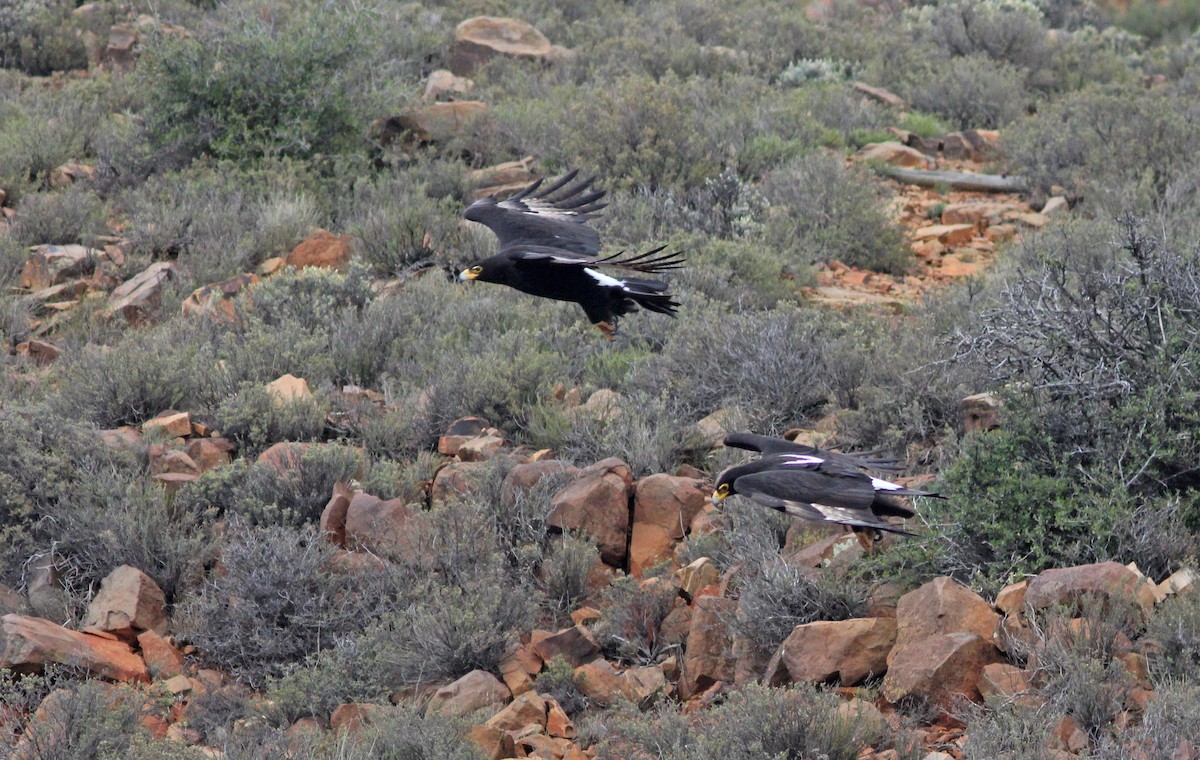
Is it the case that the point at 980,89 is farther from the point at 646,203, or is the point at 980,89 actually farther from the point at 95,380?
the point at 95,380

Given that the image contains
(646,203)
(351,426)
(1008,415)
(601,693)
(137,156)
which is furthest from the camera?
(137,156)

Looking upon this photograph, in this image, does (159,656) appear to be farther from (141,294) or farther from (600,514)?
(141,294)

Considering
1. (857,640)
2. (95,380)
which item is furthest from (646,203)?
(857,640)

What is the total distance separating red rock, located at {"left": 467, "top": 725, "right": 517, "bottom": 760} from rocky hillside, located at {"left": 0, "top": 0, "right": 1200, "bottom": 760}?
0.06 ft

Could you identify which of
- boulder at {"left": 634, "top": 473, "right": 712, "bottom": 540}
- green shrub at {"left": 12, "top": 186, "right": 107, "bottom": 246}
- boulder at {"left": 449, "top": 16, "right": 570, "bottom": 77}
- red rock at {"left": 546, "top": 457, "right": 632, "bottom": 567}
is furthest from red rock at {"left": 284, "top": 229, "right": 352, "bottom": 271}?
boulder at {"left": 449, "top": 16, "right": 570, "bottom": 77}

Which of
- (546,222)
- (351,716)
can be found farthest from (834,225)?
(351,716)

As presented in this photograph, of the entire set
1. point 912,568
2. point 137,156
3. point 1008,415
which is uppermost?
point 1008,415

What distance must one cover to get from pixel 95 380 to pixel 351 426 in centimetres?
161

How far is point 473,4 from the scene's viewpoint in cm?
1727

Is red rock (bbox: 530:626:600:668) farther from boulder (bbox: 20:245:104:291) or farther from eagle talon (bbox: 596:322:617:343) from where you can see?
boulder (bbox: 20:245:104:291)

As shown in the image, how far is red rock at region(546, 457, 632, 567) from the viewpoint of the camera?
680 centimetres

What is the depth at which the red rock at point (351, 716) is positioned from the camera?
5598 millimetres

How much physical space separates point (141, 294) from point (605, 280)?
4.17m

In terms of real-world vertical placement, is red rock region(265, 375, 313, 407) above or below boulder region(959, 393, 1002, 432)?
below
